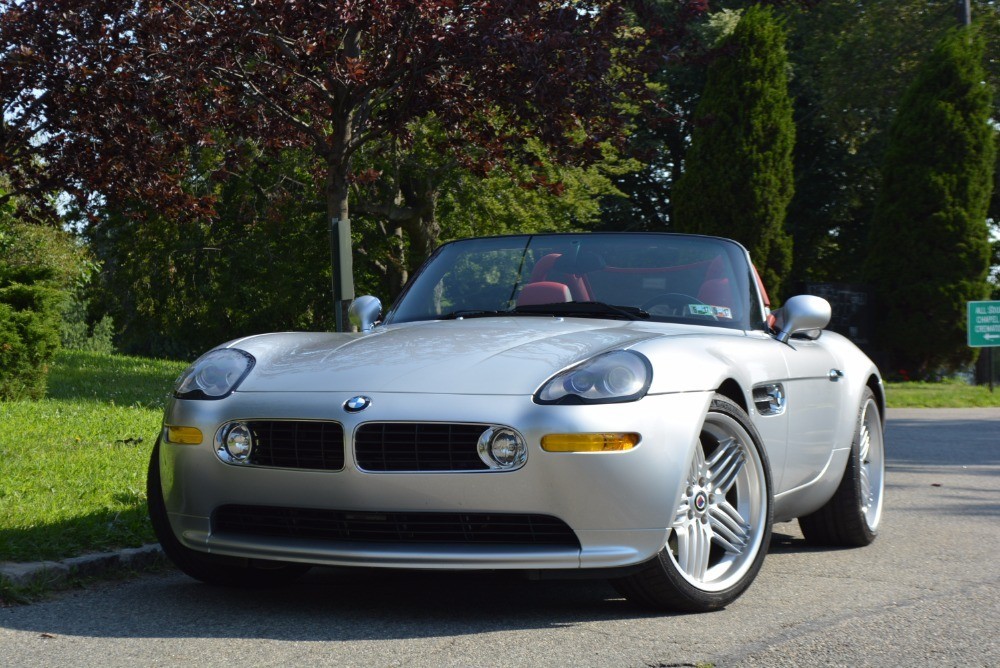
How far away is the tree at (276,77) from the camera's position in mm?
10109

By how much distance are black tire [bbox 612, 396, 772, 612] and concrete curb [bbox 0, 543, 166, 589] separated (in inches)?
85.3

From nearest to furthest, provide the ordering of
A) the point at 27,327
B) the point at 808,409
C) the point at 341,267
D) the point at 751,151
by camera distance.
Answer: the point at 808,409
the point at 341,267
the point at 27,327
the point at 751,151

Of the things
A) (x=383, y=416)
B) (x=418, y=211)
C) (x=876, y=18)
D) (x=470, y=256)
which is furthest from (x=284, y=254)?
(x=383, y=416)

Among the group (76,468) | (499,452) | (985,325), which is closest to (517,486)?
(499,452)

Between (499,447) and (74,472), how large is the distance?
4125 millimetres

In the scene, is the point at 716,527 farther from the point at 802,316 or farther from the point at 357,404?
the point at 357,404

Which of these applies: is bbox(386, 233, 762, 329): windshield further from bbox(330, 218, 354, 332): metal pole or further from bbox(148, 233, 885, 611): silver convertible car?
bbox(330, 218, 354, 332): metal pole

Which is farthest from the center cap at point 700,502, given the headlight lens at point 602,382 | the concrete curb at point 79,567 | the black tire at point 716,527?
the concrete curb at point 79,567

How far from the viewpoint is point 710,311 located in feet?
17.7

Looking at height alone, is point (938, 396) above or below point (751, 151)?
below

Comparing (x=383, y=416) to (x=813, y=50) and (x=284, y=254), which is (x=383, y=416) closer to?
(x=284, y=254)

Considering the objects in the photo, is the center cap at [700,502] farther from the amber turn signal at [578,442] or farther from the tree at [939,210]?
the tree at [939,210]

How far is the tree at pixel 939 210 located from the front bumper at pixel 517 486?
71.7 feet

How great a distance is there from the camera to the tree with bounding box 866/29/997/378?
24609mm
